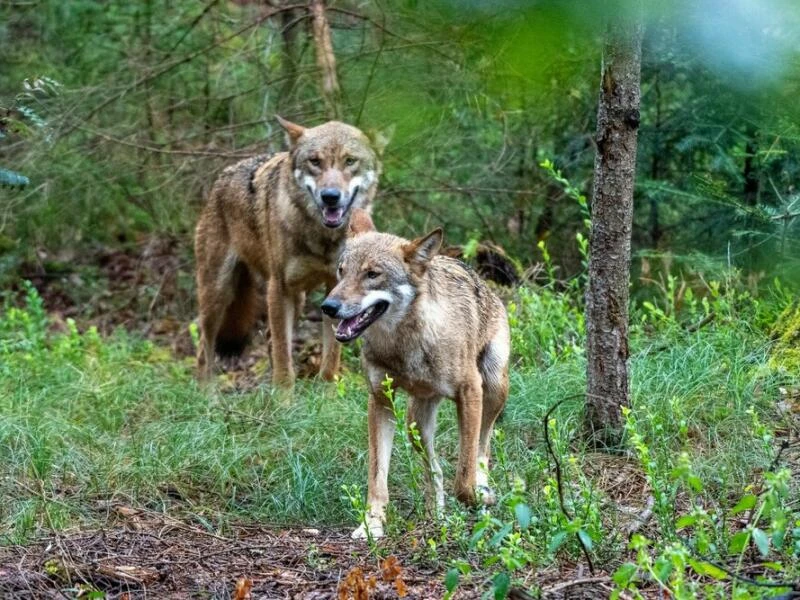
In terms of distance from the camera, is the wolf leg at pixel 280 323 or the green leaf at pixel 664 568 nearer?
the green leaf at pixel 664 568

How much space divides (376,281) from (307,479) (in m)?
1.13

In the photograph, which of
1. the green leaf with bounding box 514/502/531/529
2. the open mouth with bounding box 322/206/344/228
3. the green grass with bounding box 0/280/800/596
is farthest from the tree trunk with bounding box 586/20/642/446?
the open mouth with bounding box 322/206/344/228

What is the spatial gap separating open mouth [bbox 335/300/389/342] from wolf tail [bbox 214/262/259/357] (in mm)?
4099

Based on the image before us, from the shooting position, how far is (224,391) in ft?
29.5

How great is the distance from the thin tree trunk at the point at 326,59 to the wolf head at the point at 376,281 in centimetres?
425

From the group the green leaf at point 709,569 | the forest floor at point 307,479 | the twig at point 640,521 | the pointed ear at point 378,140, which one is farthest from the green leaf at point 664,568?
the pointed ear at point 378,140

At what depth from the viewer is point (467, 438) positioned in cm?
557

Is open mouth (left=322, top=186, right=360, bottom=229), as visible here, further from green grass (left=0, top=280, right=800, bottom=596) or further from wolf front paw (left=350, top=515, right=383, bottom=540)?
wolf front paw (left=350, top=515, right=383, bottom=540)

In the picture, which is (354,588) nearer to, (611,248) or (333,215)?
(611,248)

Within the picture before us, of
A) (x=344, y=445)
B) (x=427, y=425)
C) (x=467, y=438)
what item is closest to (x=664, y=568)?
(x=467, y=438)

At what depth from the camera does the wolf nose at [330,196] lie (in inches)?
318

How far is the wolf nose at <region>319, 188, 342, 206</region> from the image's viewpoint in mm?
8070

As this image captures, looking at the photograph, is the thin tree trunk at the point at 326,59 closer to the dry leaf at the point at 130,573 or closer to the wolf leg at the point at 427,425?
the wolf leg at the point at 427,425

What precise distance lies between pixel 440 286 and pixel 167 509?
5.82ft
